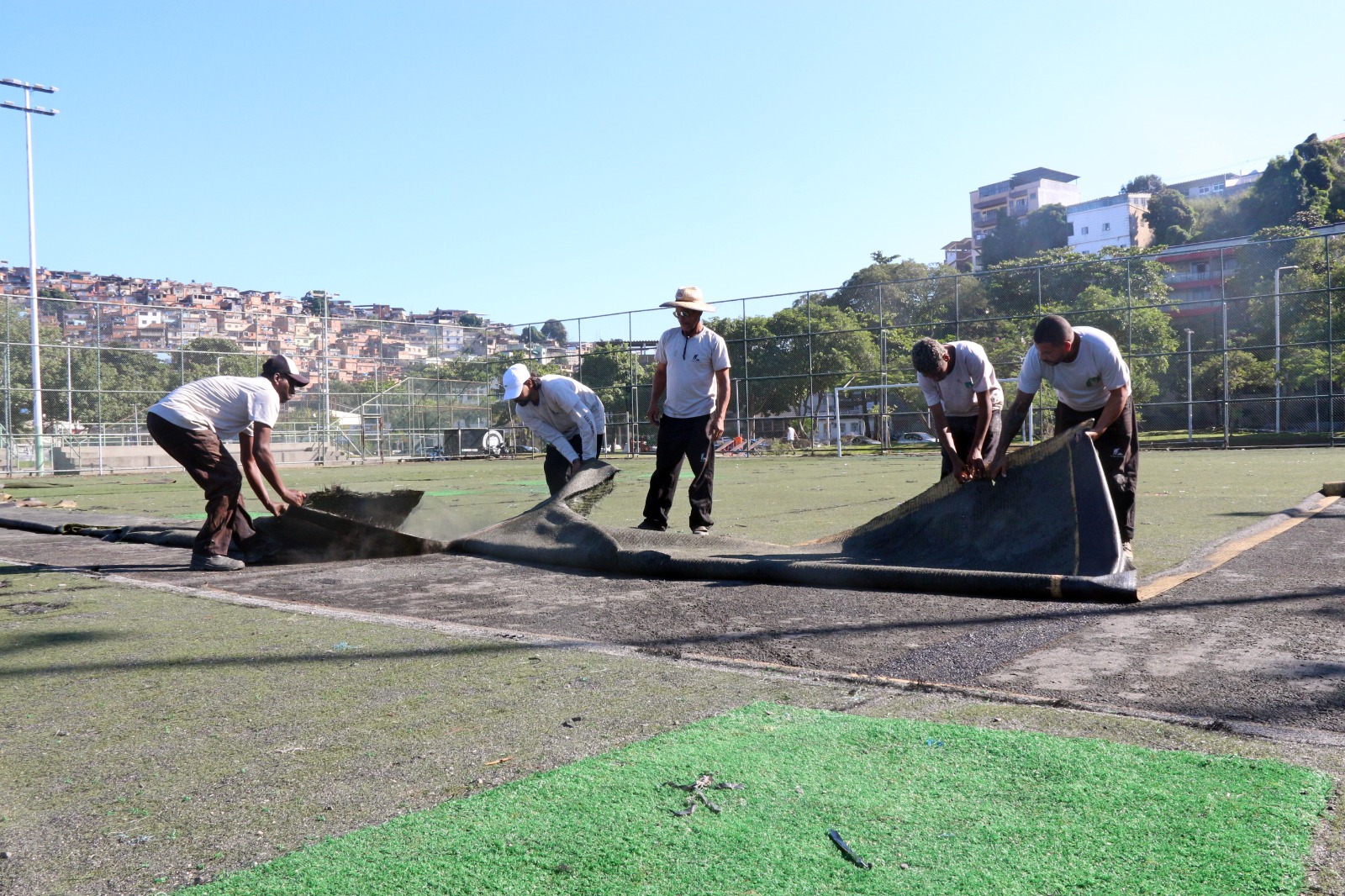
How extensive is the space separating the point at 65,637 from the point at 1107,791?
12.3 feet

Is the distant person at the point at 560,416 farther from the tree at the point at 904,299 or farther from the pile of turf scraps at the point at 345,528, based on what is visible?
the tree at the point at 904,299

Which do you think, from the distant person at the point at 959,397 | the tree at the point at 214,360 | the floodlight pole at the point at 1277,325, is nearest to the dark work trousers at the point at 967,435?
the distant person at the point at 959,397

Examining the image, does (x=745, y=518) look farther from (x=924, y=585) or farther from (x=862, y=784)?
(x=862, y=784)

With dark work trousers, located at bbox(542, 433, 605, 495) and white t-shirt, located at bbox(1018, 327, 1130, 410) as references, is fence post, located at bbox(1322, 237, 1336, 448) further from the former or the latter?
dark work trousers, located at bbox(542, 433, 605, 495)

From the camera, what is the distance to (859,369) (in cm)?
3031

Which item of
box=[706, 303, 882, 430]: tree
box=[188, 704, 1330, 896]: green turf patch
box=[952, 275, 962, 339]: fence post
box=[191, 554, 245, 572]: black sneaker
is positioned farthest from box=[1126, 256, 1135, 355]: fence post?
box=[188, 704, 1330, 896]: green turf patch

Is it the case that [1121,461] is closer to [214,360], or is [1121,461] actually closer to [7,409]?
[7,409]

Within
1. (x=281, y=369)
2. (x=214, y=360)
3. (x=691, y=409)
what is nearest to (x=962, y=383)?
(x=691, y=409)

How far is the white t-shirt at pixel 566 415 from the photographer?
258 inches

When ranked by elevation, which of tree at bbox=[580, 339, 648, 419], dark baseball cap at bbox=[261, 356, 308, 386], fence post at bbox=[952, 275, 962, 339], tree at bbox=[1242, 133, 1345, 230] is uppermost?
tree at bbox=[1242, 133, 1345, 230]

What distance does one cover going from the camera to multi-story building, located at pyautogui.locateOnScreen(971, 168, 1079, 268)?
4417 inches

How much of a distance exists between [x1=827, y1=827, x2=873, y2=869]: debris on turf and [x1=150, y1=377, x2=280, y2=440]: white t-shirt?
16.2 feet

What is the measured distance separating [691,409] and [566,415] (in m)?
0.81

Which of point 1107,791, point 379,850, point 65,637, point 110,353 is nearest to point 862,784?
point 1107,791
